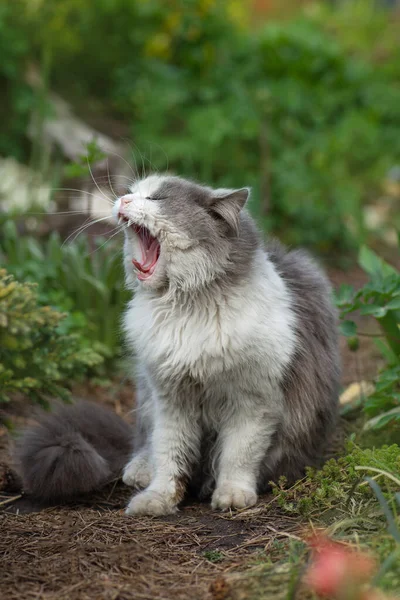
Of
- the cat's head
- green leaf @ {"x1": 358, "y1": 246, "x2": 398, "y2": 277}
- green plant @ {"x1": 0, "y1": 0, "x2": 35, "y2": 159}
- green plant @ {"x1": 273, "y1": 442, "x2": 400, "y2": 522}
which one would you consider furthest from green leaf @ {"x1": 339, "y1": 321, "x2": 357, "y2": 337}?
green plant @ {"x1": 0, "y1": 0, "x2": 35, "y2": 159}

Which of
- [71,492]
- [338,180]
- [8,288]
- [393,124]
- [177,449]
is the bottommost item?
[71,492]

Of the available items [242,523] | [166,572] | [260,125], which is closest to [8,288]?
[166,572]

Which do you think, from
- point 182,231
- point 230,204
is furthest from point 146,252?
point 230,204

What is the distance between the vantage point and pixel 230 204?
286 cm

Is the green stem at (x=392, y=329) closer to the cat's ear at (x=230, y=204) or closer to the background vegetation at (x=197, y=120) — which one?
the cat's ear at (x=230, y=204)

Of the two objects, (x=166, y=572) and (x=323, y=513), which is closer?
(x=166, y=572)

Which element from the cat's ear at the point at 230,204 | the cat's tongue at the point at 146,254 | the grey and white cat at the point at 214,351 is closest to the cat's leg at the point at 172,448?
the grey and white cat at the point at 214,351

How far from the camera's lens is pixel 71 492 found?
10.0ft

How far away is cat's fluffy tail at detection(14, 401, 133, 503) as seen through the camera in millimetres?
3020

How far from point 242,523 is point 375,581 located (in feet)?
3.22

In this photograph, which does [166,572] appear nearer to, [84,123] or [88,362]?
[88,362]

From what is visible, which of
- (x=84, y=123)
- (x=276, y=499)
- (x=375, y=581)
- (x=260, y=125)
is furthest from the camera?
(x=84, y=123)

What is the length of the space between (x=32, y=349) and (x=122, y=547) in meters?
1.12

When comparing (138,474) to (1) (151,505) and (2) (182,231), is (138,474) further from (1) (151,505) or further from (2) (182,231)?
(2) (182,231)
